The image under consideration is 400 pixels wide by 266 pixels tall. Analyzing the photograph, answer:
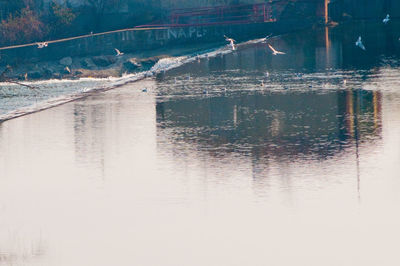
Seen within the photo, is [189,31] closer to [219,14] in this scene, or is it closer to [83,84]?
[219,14]

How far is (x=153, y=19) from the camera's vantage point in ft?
200

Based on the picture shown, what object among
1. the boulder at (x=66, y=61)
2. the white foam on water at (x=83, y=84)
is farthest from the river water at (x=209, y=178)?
the boulder at (x=66, y=61)

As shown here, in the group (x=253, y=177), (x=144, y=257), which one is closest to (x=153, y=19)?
(x=253, y=177)

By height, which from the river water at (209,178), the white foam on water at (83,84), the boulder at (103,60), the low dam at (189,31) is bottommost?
the river water at (209,178)

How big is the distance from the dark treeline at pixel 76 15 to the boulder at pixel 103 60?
713 cm

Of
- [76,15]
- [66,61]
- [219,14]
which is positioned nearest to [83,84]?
[66,61]

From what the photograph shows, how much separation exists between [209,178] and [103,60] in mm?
34440

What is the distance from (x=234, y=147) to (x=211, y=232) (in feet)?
22.9

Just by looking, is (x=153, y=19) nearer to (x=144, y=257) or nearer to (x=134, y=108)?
(x=134, y=108)

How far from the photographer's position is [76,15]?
6125 cm

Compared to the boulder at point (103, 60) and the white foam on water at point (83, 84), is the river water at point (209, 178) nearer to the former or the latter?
the white foam on water at point (83, 84)

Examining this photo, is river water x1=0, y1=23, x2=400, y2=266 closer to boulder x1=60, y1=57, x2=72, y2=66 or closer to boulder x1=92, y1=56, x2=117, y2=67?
boulder x1=92, y1=56, x2=117, y2=67

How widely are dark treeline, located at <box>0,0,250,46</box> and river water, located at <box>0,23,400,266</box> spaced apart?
25785 mm

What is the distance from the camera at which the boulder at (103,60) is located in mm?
52156
